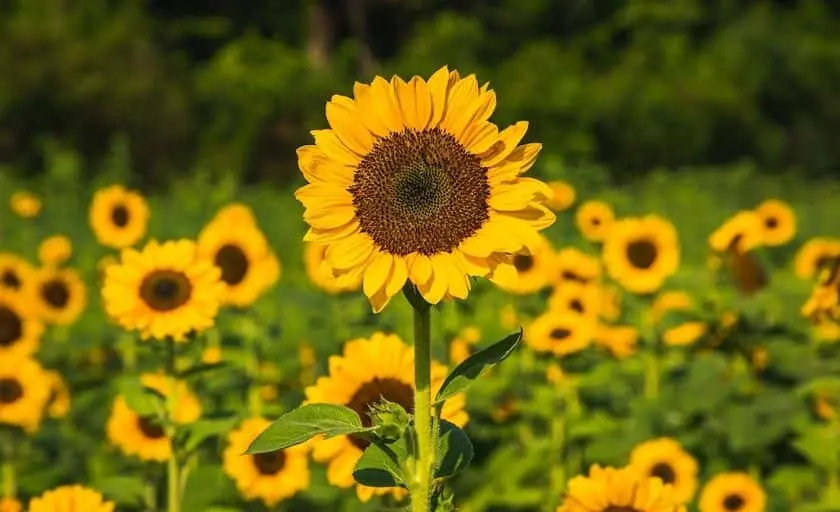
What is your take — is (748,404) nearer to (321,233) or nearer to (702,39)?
(321,233)

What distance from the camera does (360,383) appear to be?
266 cm

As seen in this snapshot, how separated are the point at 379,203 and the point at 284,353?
269cm

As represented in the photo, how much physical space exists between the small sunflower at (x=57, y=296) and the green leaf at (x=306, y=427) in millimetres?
3509

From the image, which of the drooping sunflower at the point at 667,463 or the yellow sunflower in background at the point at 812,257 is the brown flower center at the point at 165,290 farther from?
the yellow sunflower in background at the point at 812,257

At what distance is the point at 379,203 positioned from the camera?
192 centimetres

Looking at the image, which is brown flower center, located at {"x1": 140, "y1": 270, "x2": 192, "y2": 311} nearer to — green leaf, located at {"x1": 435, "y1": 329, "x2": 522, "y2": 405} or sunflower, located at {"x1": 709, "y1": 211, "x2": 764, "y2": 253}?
green leaf, located at {"x1": 435, "y1": 329, "x2": 522, "y2": 405}

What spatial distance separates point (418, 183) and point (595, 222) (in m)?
3.76

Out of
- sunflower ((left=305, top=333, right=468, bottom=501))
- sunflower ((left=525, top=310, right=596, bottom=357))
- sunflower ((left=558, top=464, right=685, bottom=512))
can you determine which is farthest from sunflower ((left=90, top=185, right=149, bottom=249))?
sunflower ((left=558, top=464, right=685, bottom=512))

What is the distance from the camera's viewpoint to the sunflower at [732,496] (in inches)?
131

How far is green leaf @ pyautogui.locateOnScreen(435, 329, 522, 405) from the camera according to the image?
6.18ft

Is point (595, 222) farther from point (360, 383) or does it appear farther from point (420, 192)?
point (420, 192)

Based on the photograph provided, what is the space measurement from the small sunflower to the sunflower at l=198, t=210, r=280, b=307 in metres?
1.21

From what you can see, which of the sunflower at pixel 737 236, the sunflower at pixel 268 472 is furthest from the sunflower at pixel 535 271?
the sunflower at pixel 268 472

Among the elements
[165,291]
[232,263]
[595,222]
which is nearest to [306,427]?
[165,291]
